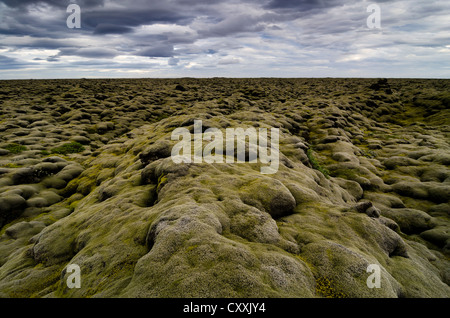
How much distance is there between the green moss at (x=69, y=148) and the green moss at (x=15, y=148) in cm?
346

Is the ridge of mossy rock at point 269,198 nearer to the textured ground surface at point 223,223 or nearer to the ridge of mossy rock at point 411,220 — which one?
the textured ground surface at point 223,223

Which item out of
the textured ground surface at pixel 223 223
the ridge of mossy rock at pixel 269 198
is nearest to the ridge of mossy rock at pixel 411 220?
the textured ground surface at pixel 223 223

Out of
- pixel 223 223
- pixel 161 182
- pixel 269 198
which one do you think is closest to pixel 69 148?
pixel 161 182

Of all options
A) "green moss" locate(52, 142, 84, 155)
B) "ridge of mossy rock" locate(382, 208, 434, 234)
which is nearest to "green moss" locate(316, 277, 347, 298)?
"ridge of mossy rock" locate(382, 208, 434, 234)

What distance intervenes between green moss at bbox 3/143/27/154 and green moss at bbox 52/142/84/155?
11.4 ft

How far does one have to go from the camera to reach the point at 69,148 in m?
32.6

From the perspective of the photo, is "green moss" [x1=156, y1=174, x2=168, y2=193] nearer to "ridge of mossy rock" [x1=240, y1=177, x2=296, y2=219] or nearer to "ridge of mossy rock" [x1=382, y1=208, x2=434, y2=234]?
"ridge of mossy rock" [x1=240, y1=177, x2=296, y2=219]

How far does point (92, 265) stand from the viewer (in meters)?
9.16

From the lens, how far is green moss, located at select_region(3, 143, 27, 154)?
94.1ft

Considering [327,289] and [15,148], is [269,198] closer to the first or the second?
[327,289]

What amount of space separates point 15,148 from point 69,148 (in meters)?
5.68

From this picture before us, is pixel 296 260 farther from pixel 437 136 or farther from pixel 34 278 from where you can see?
pixel 437 136
